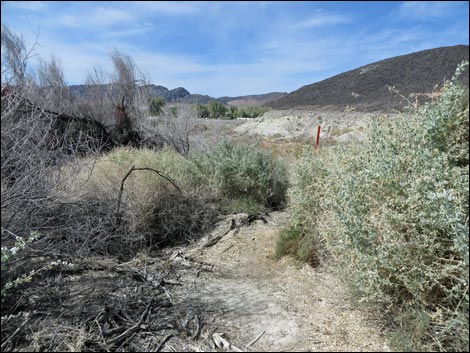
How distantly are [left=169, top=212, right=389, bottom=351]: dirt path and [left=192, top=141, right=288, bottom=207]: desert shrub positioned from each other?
2.00 metres

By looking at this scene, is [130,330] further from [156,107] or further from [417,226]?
[156,107]

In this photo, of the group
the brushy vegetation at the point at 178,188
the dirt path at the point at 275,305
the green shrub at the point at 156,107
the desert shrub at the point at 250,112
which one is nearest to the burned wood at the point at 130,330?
the dirt path at the point at 275,305

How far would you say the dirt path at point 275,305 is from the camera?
2.70 m

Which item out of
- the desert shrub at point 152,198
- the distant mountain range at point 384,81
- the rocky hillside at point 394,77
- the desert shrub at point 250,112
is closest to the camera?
the desert shrub at point 152,198

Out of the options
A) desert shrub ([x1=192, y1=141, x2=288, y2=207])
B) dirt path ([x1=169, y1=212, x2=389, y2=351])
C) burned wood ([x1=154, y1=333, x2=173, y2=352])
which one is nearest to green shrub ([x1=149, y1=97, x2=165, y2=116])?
desert shrub ([x1=192, y1=141, x2=288, y2=207])

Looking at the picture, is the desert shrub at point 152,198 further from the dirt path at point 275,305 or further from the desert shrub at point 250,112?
the desert shrub at point 250,112

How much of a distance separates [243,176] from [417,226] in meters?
4.29

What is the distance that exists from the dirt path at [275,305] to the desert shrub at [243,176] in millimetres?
1996

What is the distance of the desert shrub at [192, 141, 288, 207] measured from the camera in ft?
22.0

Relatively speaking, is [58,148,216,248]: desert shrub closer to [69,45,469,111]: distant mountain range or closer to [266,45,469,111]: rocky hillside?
[69,45,469,111]: distant mountain range

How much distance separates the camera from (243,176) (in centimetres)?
676

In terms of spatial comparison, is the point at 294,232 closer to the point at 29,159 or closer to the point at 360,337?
the point at 360,337

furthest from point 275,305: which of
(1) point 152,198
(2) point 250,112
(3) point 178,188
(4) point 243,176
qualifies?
(2) point 250,112

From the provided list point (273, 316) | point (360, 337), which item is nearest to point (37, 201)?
point (273, 316)
